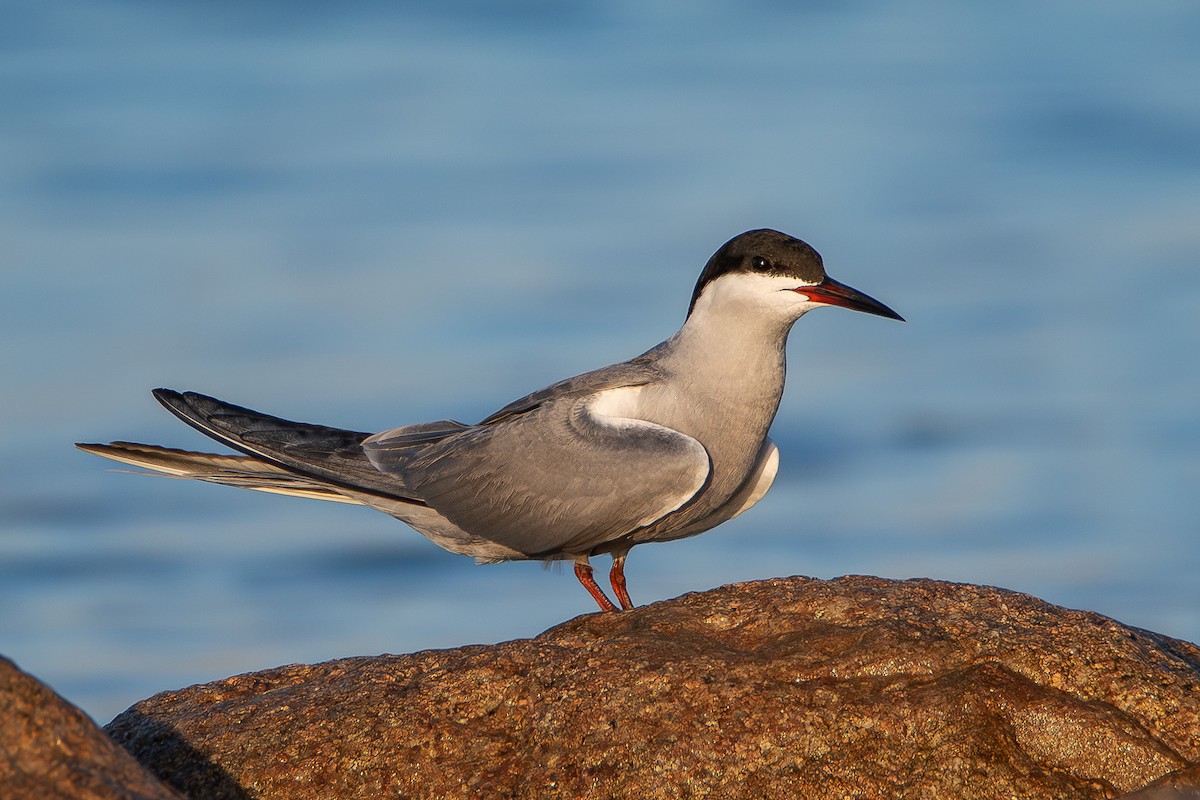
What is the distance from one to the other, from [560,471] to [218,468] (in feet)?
5.29

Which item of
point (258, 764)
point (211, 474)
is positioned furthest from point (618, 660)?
point (211, 474)

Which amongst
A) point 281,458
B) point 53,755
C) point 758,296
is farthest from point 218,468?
point 53,755

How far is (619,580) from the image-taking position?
6.57 m

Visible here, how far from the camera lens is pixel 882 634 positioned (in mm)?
4617

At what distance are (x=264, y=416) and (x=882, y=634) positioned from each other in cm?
346

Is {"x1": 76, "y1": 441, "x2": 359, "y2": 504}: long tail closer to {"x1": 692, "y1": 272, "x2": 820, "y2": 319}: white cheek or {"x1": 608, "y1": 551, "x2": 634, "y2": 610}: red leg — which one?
{"x1": 608, "y1": 551, "x2": 634, "y2": 610}: red leg

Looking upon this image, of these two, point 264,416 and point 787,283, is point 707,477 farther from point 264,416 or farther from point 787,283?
point 264,416

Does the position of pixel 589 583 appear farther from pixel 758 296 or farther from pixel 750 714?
pixel 750 714

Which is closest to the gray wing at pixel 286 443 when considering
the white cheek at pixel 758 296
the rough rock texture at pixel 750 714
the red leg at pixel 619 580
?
the red leg at pixel 619 580

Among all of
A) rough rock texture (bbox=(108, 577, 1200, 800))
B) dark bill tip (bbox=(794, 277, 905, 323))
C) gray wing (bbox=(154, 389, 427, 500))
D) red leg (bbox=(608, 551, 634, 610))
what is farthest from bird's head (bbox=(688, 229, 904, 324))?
gray wing (bbox=(154, 389, 427, 500))

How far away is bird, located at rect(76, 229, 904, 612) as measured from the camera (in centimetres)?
630

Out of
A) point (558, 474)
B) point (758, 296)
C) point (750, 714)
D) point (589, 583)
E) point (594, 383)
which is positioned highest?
point (758, 296)

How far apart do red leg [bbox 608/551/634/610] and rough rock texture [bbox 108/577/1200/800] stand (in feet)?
4.56

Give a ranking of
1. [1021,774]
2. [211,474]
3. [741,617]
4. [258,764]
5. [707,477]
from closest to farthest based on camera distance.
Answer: [1021,774] < [258,764] < [741,617] < [707,477] < [211,474]
